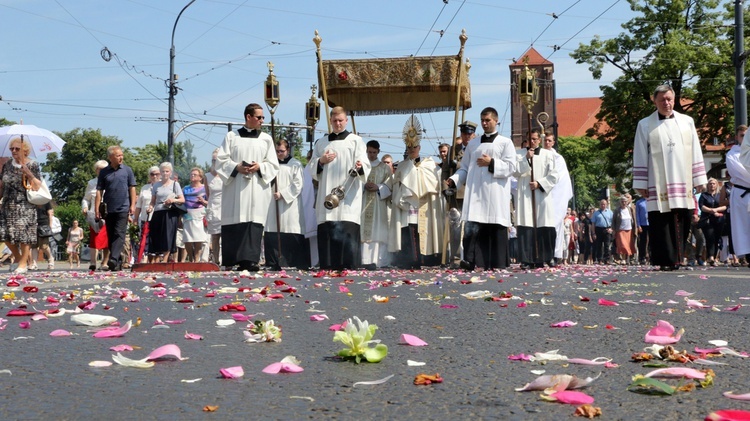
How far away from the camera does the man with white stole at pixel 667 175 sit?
14.2m

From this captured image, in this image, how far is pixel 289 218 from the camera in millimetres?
17391

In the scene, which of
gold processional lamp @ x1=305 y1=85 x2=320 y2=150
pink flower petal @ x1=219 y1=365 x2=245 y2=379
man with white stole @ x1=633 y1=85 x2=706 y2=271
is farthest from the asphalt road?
gold processional lamp @ x1=305 y1=85 x2=320 y2=150

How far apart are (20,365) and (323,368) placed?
1264 millimetres

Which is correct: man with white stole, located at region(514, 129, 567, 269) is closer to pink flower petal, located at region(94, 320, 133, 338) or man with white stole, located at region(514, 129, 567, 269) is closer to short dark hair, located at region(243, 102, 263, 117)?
short dark hair, located at region(243, 102, 263, 117)

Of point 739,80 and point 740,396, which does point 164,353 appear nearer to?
point 740,396

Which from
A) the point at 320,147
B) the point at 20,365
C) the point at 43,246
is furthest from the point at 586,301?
the point at 43,246

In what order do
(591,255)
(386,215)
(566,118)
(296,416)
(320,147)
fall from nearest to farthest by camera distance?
(296,416) < (320,147) < (386,215) < (591,255) < (566,118)

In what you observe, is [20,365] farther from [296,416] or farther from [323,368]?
[296,416]

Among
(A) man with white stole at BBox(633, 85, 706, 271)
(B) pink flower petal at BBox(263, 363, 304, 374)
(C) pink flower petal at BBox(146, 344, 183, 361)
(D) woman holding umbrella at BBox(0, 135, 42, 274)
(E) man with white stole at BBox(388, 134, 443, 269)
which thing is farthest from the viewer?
(E) man with white stole at BBox(388, 134, 443, 269)

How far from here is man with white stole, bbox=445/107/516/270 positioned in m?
15.2

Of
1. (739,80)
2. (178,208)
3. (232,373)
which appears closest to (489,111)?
(178,208)

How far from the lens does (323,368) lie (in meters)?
4.56

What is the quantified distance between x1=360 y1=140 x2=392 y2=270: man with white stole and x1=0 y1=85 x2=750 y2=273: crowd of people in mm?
22

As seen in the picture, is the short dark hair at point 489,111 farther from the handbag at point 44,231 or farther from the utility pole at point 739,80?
the utility pole at point 739,80
